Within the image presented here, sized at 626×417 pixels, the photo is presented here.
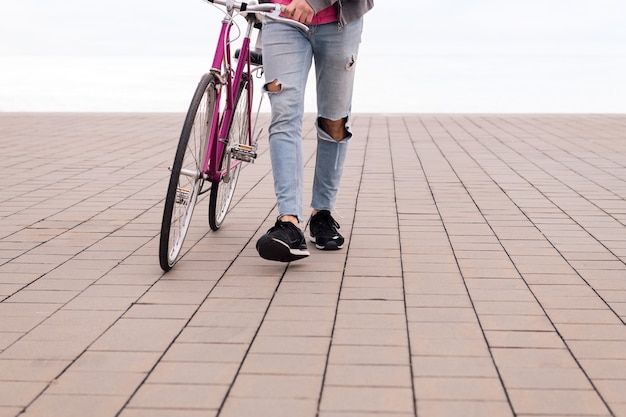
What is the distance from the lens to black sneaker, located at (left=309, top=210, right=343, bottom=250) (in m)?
4.57

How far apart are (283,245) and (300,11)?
987 mm

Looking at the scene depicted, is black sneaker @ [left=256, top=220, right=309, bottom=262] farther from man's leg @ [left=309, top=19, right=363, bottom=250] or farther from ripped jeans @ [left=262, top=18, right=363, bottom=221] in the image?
man's leg @ [left=309, top=19, right=363, bottom=250]

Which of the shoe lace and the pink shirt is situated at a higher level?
the pink shirt

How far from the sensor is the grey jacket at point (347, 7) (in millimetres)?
4207

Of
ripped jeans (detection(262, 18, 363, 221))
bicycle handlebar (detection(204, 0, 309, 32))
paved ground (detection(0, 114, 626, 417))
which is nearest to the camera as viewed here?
paved ground (detection(0, 114, 626, 417))

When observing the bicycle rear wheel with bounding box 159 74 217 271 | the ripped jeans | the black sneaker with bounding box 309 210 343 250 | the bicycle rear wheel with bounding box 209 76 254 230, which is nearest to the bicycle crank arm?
the bicycle rear wheel with bounding box 159 74 217 271

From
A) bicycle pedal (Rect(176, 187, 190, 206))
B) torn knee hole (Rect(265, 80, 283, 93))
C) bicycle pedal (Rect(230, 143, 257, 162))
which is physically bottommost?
bicycle pedal (Rect(176, 187, 190, 206))

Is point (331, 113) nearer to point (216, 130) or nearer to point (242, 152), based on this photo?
point (242, 152)

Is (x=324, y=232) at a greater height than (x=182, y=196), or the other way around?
(x=182, y=196)

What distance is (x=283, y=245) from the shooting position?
4.09 metres

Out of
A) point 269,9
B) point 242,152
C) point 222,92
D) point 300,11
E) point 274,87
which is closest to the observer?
point 269,9

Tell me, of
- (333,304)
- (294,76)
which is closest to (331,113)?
(294,76)

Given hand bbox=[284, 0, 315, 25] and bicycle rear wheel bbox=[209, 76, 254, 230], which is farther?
bicycle rear wheel bbox=[209, 76, 254, 230]

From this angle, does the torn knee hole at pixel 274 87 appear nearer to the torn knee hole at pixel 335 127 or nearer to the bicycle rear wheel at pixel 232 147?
the bicycle rear wheel at pixel 232 147
